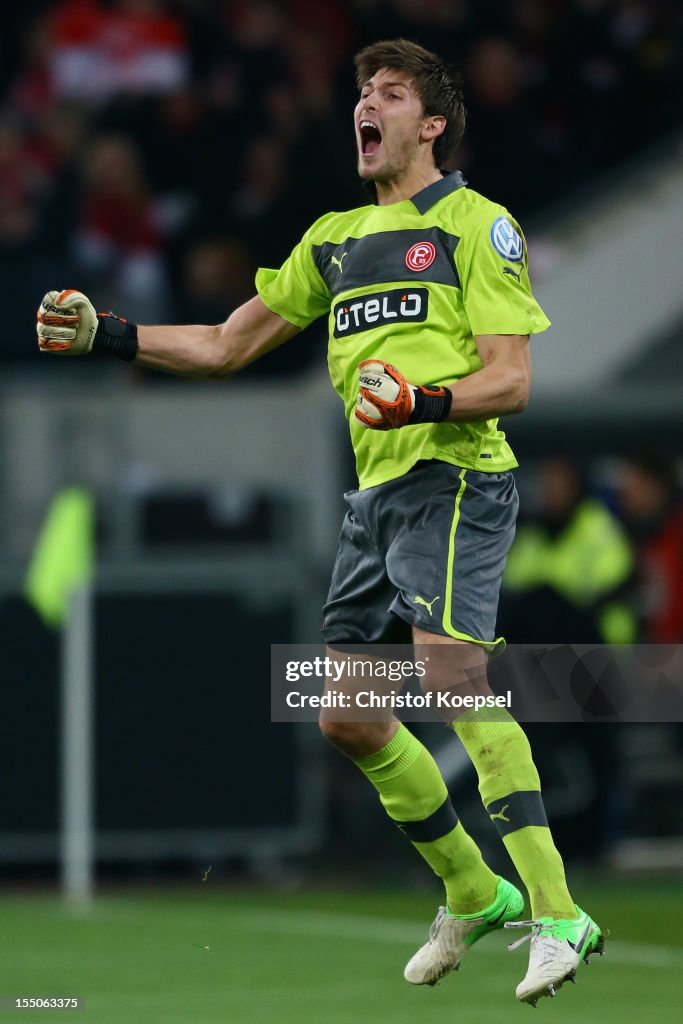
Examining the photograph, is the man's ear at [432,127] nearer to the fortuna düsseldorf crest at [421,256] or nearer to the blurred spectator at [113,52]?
the fortuna düsseldorf crest at [421,256]

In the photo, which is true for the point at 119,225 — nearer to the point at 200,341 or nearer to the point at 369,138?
the point at 200,341

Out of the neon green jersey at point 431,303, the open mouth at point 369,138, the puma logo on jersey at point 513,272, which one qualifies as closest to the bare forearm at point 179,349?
the neon green jersey at point 431,303

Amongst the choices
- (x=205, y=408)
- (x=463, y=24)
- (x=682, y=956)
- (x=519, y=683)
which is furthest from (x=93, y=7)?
(x=682, y=956)

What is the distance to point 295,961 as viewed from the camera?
6.69 meters

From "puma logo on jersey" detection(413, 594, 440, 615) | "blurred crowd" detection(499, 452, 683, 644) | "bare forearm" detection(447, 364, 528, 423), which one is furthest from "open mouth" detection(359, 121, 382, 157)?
"blurred crowd" detection(499, 452, 683, 644)

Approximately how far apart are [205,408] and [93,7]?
365cm

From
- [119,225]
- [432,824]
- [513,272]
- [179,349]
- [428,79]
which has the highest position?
[119,225]

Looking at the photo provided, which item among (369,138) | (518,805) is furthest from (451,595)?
(369,138)

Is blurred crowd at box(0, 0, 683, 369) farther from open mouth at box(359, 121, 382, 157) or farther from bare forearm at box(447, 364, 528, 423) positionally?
bare forearm at box(447, 364, 528, 423)

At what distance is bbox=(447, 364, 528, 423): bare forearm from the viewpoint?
471cm

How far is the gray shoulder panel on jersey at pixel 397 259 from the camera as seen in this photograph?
4.90 meters

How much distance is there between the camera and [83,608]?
9172 mm

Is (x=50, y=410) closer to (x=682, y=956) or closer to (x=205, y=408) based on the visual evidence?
(x=205, y=408)

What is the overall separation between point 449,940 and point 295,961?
1.75 meters
